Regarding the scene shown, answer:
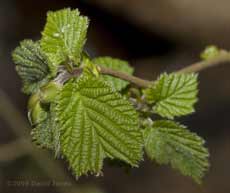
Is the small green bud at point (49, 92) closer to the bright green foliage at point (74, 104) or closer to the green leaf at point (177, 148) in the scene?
the bright green foliage at point (74, 104)

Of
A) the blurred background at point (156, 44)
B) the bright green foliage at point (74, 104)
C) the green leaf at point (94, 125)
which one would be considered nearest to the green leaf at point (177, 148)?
the bright green foliage at point (74, 104)

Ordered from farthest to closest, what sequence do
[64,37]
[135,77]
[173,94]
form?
[173,94], [135,77], [64,37]

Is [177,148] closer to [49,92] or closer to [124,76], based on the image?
[124,76]

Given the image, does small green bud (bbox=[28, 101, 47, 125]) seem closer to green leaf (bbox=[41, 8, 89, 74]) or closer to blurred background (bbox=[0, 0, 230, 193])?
green leaf (bbox=[41, 8, 89, 74])

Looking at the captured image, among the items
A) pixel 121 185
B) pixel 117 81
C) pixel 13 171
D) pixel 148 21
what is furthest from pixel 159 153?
pixel 148 21

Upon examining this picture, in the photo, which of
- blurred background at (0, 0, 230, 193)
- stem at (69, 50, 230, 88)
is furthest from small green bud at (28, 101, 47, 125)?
blurred background at (0, 0, 230, 193)

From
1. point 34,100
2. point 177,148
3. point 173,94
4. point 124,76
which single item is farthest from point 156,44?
point 34,100

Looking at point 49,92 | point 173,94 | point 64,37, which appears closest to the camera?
point 49,92
